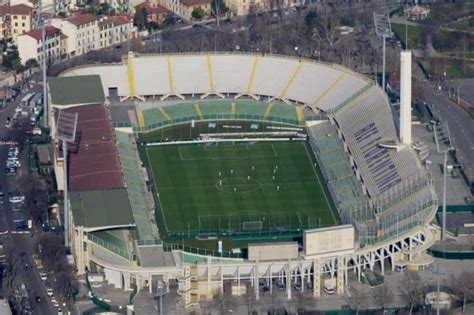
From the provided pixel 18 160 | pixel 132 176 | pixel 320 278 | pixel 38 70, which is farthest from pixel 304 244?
pixel 38 70

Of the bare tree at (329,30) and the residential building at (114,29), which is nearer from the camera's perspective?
the bare tree at (329,30)

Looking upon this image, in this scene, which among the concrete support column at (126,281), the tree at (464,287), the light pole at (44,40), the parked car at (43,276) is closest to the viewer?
the tree at (464,287)

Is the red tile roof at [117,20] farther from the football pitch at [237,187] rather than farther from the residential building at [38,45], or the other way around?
the football pitch at [237,187]

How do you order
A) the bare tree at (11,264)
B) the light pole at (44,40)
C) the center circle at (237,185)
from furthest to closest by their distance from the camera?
the light pole at (44,40), the center circle at (237,185), the bare tree at (11,264)

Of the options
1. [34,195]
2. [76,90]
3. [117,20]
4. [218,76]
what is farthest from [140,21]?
[34,195]

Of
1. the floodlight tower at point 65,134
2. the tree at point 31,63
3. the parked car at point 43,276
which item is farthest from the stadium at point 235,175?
the tree at point 31,63

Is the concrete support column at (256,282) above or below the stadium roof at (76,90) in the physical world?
below
